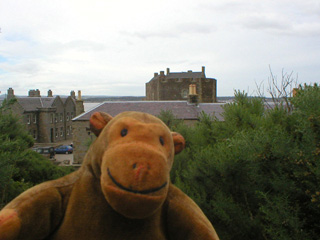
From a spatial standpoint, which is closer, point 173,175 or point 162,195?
point 162,195

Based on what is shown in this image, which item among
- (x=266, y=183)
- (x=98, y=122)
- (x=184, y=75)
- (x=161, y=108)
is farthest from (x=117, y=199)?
(x=184, y=75)

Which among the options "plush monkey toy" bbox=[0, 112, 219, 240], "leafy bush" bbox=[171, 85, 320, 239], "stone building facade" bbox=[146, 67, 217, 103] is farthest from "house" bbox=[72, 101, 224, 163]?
"stone building facade" bbox=[146, 67, 217, 103]

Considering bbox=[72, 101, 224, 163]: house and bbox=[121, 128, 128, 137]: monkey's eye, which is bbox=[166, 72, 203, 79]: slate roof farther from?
bbox=[121, 128, 128, 137]: monkey's eye

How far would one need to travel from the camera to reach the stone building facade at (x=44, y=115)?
113 feet

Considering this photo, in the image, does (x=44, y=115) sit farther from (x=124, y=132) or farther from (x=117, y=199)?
(x=117, y=199)

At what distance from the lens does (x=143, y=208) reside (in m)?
1.97

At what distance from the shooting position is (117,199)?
6.44 ft

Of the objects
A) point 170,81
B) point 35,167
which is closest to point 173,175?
point 35,167

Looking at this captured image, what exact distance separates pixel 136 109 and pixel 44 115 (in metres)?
18.1

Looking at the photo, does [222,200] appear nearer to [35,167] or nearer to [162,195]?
[162,195]

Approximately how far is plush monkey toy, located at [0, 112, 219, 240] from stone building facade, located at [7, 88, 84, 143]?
3269 centimetres

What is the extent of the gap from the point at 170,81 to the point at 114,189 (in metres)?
41.2

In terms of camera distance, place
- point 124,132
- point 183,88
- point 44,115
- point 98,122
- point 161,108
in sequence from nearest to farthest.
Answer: point 124,132 < point 98,122 < point 161,108 < point 44,115 < point 183,88

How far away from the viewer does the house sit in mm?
20891
